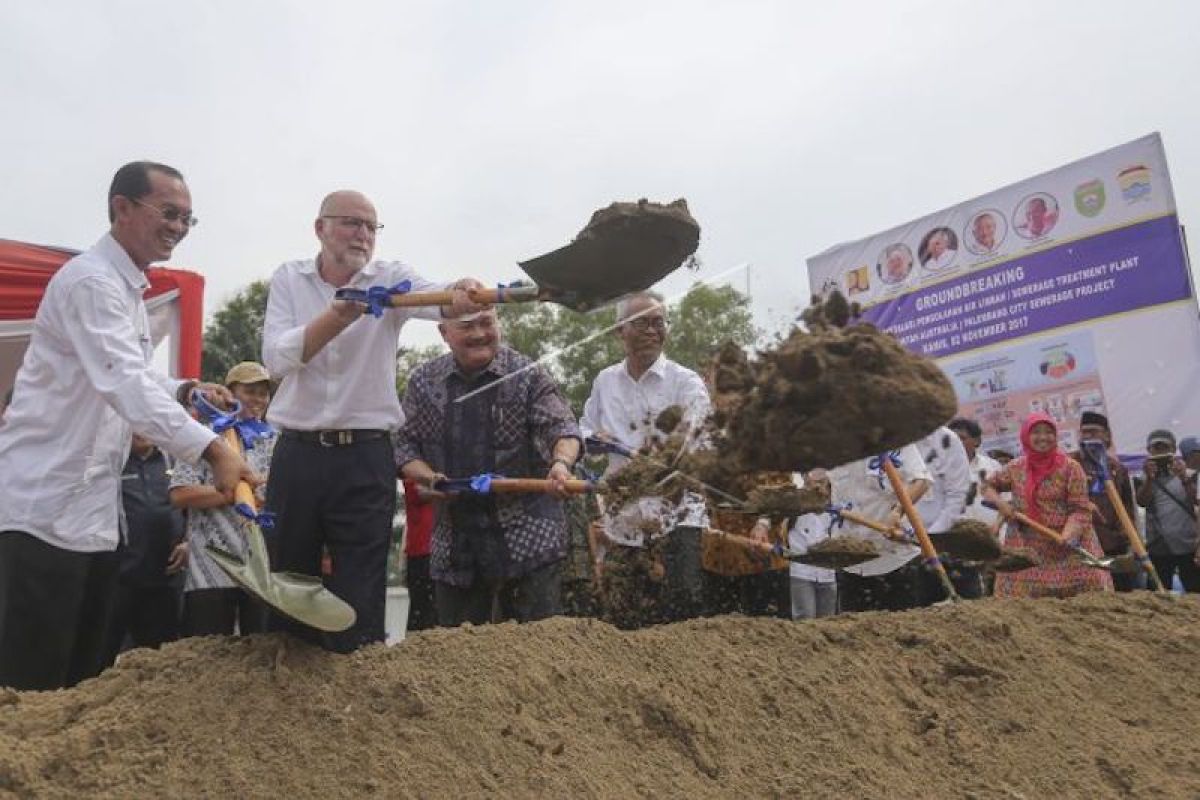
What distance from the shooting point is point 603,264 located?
2875 mm

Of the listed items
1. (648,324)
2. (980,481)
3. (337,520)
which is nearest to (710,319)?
(648,324)

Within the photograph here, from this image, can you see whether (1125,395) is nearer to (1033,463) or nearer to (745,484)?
(1033,463)

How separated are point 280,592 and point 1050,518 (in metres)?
4.47

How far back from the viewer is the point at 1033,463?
564 centimetres

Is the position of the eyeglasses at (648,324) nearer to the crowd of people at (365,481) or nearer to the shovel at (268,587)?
the crowd of people at (365,481)

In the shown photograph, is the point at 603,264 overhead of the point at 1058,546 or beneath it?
overhead

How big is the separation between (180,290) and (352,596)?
16.1 ft

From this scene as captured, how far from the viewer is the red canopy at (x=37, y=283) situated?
6785 millimetres

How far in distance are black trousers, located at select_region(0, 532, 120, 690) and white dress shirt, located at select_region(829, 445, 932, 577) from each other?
135 inches

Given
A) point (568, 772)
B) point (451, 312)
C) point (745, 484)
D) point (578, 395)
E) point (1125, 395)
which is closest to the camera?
point (568, 772)

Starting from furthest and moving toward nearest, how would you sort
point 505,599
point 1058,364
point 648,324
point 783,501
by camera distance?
point 1058,364 < point 648,324 < point 505,599 < point 783,501

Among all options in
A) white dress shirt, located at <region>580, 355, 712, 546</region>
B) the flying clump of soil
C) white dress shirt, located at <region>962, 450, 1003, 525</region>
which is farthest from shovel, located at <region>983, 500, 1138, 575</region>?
the flying clump of soil

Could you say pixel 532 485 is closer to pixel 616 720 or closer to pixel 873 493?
pixel 616 720

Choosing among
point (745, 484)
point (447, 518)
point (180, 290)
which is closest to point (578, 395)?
point (180, 290)
